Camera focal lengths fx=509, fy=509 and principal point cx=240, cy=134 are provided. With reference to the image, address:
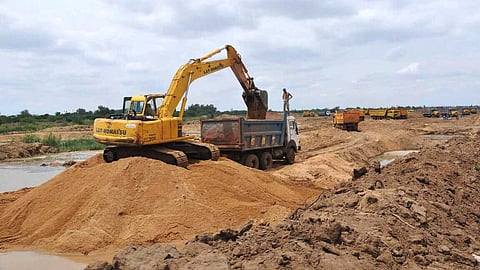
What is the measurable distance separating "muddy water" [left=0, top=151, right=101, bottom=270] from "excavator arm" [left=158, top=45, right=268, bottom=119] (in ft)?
21.3

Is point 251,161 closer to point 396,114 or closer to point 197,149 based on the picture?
point 197,149

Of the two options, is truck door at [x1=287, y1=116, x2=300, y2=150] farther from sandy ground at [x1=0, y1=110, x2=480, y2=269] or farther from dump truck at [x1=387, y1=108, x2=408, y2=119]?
dump truck at [x1=387, y1=108, x2=408, y2=119]

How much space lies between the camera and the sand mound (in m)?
9.74

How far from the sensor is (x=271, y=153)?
66.0 ft

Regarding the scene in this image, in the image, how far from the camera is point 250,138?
59.1 ft

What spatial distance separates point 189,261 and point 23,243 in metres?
6.12

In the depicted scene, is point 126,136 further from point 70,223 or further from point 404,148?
point 404,148

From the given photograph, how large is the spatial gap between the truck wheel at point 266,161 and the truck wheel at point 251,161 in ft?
1.73

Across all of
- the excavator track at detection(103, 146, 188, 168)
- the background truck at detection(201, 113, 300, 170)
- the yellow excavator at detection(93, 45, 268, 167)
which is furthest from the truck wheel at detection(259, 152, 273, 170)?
the excavator track at detection(103, 146, 188, 168)

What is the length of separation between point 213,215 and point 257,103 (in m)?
10.4

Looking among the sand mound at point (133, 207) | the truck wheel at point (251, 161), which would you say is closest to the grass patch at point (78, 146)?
the truck wheel at point (251, 161)

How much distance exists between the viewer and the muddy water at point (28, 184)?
336 inches

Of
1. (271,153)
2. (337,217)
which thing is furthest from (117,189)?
(271,153)

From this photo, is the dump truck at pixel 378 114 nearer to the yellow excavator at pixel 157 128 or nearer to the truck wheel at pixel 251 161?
the truck wheel at pixel 251 161
